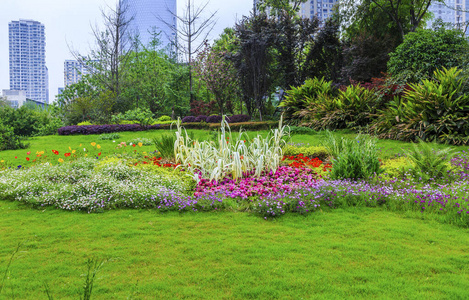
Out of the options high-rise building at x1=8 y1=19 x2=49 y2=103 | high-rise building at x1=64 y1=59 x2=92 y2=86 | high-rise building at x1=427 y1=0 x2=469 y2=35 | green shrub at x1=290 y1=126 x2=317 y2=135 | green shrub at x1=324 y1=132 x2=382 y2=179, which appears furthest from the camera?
high-rise building at x1=8 y1=19 x2=49 y2=103

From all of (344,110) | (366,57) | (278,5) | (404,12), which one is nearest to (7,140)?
(344,110)

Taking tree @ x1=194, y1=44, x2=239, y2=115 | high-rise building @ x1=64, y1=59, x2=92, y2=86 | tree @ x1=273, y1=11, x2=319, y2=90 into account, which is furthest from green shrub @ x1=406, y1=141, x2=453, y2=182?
high-rise building @ x1=64, y1=59, x2=92, y2=86

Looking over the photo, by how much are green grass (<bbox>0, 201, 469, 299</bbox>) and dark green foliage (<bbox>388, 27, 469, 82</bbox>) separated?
29.0 feet

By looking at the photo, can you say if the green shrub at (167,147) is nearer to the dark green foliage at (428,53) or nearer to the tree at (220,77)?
the dark green foliage at (428,53)

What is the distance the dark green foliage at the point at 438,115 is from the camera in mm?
6928

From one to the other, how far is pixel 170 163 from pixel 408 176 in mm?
3793

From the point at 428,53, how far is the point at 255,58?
6.49 m

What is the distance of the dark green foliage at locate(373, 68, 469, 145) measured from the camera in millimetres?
6928

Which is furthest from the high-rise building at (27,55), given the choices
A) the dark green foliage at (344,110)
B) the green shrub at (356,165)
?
the green shrub at (356,165)

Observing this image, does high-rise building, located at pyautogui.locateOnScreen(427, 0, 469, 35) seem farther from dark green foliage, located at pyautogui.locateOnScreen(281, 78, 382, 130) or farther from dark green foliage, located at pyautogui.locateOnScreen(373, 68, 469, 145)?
dark green foliage, located at pyautogui.locateOnScreen(373, 68, 469, 145)

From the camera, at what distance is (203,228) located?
3146mm

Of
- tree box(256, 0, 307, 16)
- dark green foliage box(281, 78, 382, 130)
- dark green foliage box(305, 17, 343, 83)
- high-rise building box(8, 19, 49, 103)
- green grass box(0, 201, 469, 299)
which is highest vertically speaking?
high-rise building box(8, 19, 49, 103)

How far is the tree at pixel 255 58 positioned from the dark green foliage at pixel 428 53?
523 cm

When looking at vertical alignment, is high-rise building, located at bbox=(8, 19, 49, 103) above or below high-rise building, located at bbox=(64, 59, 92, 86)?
above
